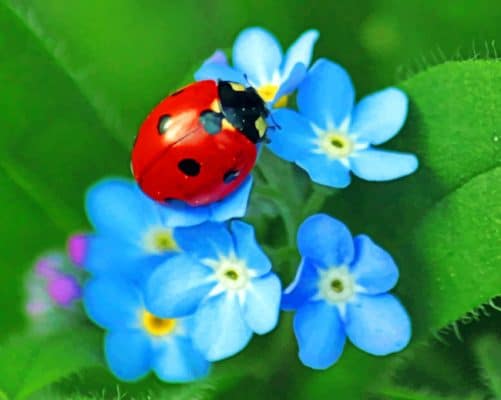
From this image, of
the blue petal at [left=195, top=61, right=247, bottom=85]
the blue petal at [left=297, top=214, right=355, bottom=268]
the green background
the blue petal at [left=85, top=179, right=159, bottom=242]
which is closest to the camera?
the blue petal at [left=297, top=214, right=355, bottom=268]

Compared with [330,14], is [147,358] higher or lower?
lower

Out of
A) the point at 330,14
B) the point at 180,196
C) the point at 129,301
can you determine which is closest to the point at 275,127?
the point at 180,196

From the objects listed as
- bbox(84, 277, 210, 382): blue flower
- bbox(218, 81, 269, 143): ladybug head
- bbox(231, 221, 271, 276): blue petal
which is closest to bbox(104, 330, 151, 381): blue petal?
bbox(84, 277, 210, 382): blue flower

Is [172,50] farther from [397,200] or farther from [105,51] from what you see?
[397,200]

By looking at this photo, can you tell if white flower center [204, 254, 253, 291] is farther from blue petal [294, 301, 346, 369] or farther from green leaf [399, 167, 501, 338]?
green leaf [399, 167, 501, 338]

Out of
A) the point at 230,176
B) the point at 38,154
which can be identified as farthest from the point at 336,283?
the point at 38,154

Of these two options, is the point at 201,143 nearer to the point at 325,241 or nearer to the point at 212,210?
the point at 212,210
